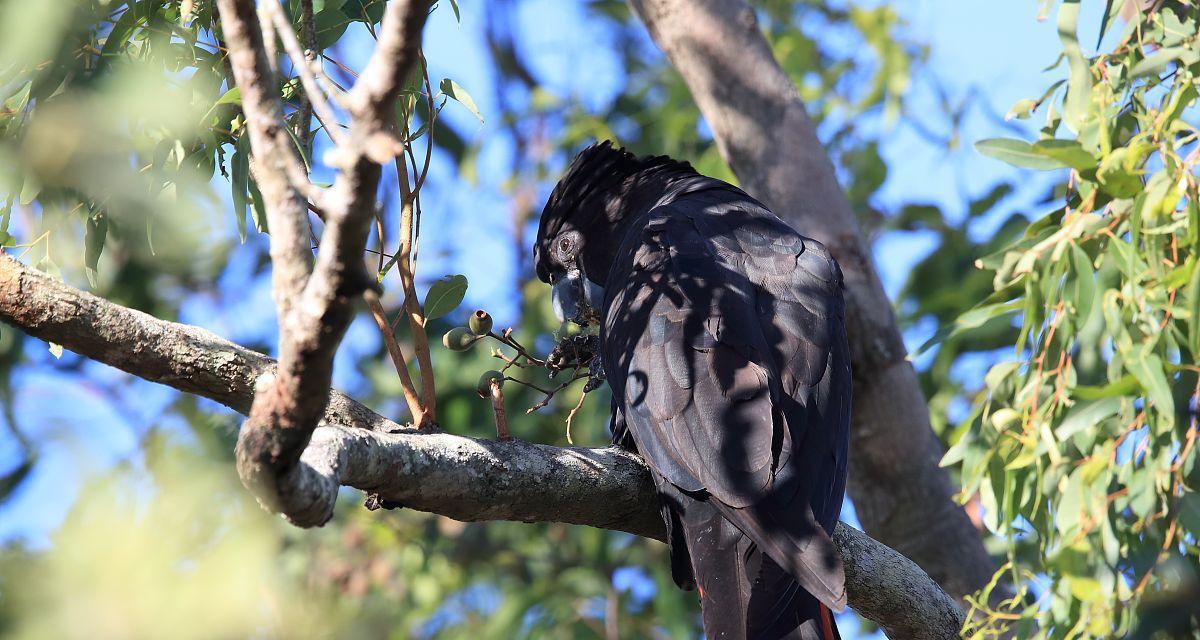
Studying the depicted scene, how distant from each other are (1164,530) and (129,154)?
218cm

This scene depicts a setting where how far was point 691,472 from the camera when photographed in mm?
2191

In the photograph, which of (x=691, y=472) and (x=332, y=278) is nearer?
(x=332, y=278)

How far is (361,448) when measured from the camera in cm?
162

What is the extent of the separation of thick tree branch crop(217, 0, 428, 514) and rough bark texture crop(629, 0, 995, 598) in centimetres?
250

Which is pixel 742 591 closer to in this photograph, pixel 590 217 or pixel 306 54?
pixel 306 54

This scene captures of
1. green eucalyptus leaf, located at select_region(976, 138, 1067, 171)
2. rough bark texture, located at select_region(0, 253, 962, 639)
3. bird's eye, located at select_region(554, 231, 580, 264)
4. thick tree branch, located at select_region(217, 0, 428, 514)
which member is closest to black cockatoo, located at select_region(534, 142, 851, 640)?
rough bark texture, located at select_region(0, 253, 962, 639)

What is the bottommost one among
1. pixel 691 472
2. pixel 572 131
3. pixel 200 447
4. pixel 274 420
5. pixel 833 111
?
pixel 200 447

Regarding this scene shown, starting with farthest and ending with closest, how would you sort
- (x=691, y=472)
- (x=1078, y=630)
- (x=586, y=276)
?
(x=586, y=276), (x=691, y=472), (x=1078, y=630)

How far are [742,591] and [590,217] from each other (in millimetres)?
1644

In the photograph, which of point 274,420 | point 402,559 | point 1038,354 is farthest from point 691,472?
Result: point 402,559

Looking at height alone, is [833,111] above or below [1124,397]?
above

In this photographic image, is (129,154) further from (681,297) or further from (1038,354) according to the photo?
(1038,354)

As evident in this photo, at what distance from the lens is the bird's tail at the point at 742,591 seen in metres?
2.05

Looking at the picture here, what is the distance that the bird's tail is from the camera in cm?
205
